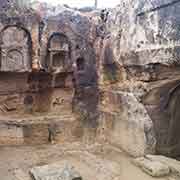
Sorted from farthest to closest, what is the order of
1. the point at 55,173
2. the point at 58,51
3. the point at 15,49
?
the point at 58,51 < the point at 15,49 < the point at 55,173

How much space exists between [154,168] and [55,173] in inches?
59.4

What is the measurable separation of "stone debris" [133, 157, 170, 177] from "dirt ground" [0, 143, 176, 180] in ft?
0.25

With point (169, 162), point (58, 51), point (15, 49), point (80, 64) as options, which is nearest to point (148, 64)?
point (169, 162)

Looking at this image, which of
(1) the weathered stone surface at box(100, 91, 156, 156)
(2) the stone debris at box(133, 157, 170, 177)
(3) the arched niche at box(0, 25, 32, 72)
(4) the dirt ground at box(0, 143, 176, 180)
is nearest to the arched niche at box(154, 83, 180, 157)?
(1) the weathered stone surface at box(100, 91, 156, 156)

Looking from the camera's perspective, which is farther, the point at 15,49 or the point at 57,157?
the point at 15,49

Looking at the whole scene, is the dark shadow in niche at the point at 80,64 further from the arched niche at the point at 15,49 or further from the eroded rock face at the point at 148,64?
the arched niche at the point at 15,49

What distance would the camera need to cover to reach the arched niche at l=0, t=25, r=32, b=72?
5.22 meters

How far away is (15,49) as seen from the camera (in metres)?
→ 5.32

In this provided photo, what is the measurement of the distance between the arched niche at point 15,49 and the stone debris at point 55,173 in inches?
87.7

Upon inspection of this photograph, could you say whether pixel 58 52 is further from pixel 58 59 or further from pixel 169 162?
pixel 169 162

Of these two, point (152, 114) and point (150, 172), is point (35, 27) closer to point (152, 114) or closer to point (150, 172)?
point (152, 114)

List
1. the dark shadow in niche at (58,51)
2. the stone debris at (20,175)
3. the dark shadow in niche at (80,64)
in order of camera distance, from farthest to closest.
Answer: the dark shadow in niche at (80,64), the dark shadow in niche at (58,51), the stone debris at (20,175)

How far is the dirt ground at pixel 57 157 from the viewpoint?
4125mm

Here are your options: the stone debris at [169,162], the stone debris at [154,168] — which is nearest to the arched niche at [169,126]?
the stone debris at [169,162]
